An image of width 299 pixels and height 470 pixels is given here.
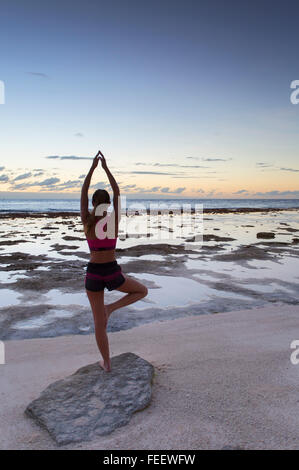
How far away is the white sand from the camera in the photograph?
10.6 feet

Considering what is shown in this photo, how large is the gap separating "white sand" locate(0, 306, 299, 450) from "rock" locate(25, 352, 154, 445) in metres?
0.10

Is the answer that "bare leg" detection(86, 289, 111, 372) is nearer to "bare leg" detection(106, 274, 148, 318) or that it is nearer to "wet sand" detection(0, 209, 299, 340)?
"bare leg" detection(106, 274, 148, 318)

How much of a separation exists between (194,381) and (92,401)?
4.26ft

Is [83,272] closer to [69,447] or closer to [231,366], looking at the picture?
[231,366]

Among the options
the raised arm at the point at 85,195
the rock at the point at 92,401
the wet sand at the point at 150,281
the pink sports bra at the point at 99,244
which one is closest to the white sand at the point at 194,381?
the rock at the point at 92,401

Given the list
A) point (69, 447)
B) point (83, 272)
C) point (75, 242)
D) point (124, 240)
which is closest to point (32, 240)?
point (75, 242)

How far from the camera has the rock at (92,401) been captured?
331 centimetres

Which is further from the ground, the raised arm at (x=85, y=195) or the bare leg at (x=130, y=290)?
the raised arm at (x=85, y=195)

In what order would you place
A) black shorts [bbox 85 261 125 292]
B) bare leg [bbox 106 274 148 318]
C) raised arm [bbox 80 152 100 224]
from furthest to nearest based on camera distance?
1. bare leg [bbox 106 274 148 318]
2. raised arm [bbox 80 152 100 224]
3. black shorts [bbox 85 261 125 292]

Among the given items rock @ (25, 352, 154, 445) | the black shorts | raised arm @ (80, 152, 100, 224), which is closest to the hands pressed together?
raised arm @ (80, 152, 100, 224)

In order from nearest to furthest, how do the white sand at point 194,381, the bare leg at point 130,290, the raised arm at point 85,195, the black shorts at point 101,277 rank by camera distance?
the white sand at point 194,381 < the black shorts at point 101,277 < the raised arm at point 85,195 < the bare leg at point 130,290

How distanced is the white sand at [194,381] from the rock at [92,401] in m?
0.10

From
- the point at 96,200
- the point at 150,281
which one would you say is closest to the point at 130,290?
the point at 96,200

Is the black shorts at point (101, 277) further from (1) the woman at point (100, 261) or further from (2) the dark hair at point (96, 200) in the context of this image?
(2) the dark hair at point (96, 200)
